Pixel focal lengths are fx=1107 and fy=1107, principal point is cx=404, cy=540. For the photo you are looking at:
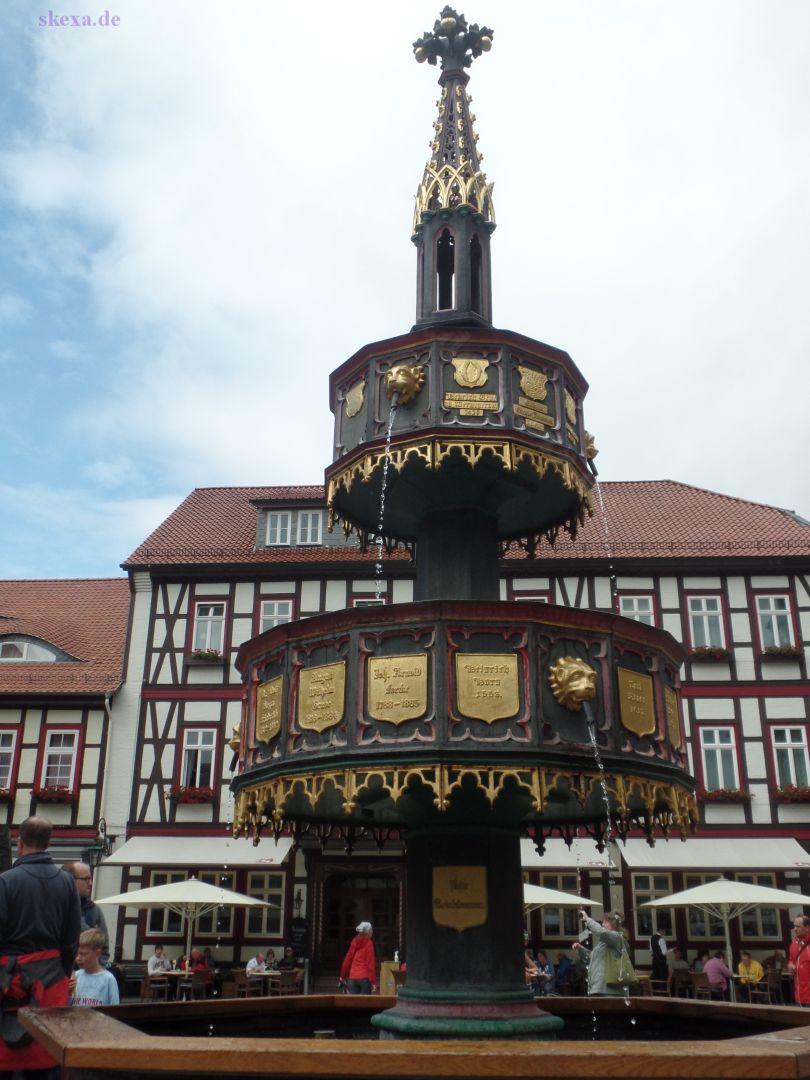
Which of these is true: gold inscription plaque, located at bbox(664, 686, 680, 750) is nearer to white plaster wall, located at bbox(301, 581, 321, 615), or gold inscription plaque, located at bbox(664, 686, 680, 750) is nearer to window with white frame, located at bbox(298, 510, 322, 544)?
white plaster wall, located at bbox(301, 581, 321, 615)

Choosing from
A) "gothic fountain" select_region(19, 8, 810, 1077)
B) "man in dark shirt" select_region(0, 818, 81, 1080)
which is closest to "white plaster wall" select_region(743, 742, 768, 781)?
"gothic fountain" select_region(19, 8, 810, 1077)

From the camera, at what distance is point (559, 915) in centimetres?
2988

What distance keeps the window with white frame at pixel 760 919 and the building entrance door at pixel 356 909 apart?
9135 millimetres

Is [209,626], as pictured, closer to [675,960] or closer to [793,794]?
[675,960]

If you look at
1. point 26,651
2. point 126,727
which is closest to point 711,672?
point 126,727

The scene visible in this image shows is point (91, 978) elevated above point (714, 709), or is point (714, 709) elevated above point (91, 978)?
point (714, 709)

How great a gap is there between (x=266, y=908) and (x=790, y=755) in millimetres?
14816

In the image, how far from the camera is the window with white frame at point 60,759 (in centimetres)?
3138

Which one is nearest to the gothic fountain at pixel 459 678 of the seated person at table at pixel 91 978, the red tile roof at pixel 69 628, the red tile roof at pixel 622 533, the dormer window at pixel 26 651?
the seated person at table at pixel 91 978

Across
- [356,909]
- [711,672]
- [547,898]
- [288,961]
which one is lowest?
[288,961]

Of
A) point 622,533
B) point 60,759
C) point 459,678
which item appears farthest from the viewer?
point 622,533

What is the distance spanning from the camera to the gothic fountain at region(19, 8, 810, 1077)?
8.23 meters

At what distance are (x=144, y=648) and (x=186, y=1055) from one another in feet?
92.0

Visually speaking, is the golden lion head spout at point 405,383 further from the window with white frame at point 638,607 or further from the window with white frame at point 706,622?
the window with white frame at point 706,622
